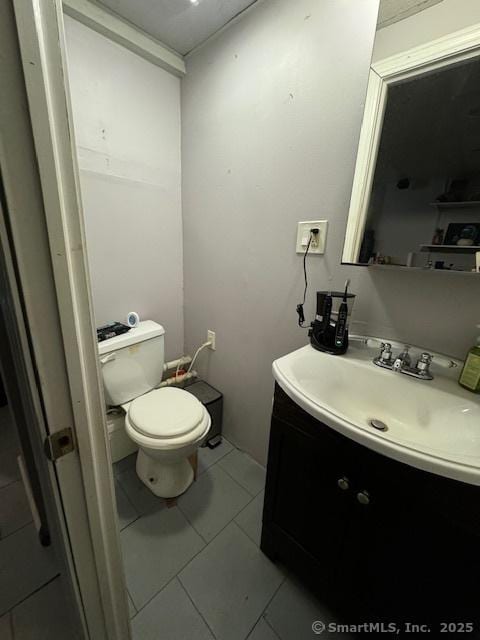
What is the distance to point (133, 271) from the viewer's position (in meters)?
1.49

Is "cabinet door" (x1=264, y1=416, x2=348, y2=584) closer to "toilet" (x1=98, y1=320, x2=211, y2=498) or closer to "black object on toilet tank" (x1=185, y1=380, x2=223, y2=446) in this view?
"toilet" (x1=98, y1=320, x2=211, y2=498)

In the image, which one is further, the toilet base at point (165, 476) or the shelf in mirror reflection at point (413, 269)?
the toilet base at point (165, 476)

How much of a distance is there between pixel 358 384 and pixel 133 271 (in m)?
1.30

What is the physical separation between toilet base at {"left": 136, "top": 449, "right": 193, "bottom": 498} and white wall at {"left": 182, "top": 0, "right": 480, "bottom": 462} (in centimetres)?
42

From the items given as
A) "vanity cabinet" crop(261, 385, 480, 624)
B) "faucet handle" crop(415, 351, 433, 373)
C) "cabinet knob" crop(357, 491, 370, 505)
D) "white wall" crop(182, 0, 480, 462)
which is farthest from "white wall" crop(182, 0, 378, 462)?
"cabinet knob" crop(357, 491, 370, 505)

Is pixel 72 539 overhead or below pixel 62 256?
below

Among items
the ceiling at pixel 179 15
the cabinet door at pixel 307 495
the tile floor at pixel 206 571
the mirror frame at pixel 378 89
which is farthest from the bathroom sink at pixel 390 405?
the ceiling at pixel 179 15

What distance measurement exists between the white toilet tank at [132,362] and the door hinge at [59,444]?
2.62ft

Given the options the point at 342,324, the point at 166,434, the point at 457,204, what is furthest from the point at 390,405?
the point at 166,434

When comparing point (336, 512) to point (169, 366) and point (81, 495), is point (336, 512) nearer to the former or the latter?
point (81, 495)

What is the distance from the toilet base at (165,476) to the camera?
4.09 feet

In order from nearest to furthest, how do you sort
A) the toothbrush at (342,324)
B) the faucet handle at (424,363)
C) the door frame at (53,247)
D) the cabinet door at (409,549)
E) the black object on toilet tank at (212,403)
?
the door frame at (53,247) < the cabinet door at (409,549) < the faucet handle at (424,363) < the toothbrush at (342,324) < the black object on toilet tank at (212,403)

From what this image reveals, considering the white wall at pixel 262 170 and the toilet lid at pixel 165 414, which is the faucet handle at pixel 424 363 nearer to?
the white wall at pixel 262 170

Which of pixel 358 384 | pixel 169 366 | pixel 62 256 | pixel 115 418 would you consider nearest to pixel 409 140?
pixel 358 384
